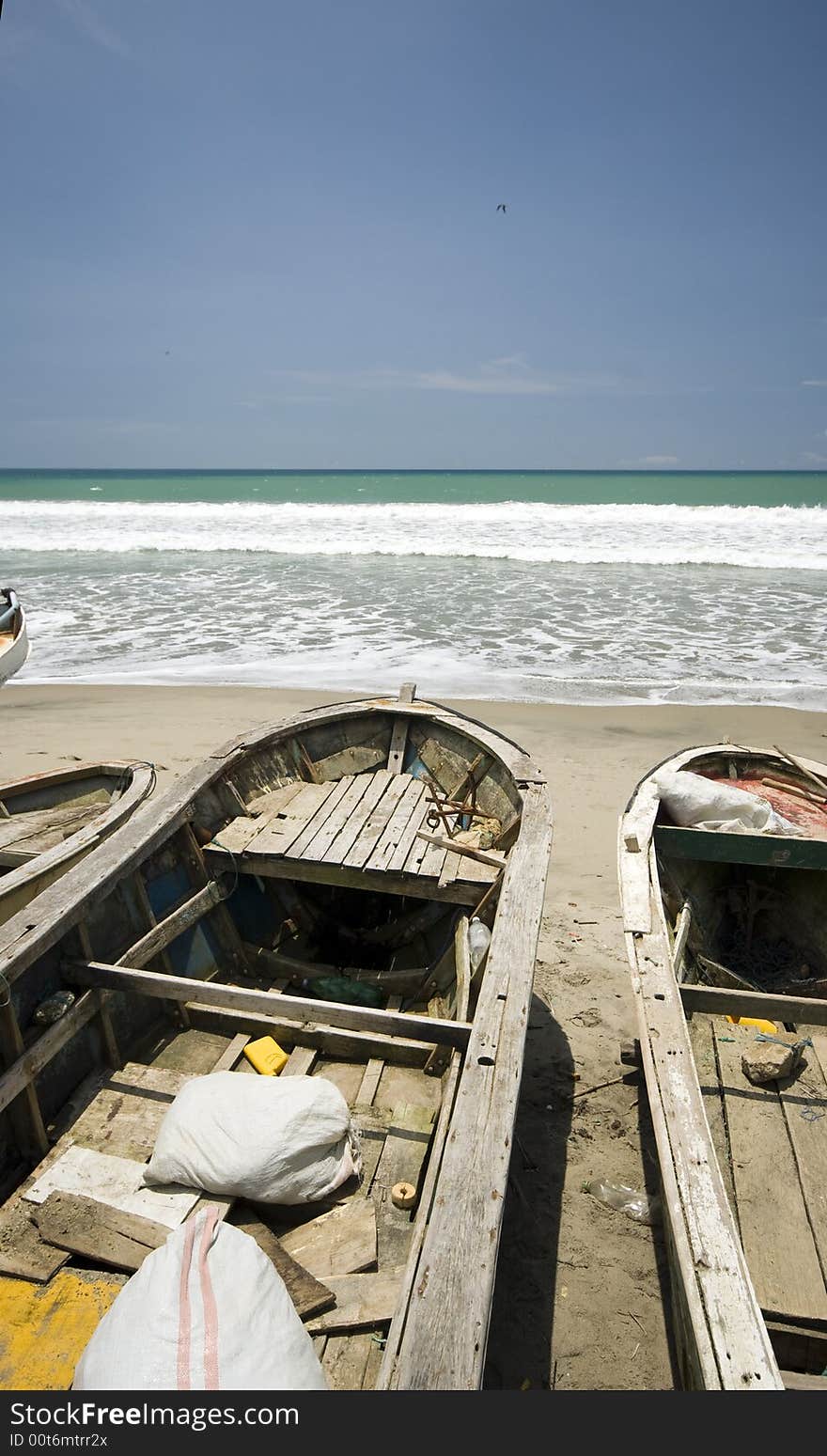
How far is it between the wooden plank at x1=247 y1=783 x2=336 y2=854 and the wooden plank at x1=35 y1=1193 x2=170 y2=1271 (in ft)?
7.02

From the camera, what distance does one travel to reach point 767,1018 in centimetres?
389

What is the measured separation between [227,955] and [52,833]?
73.0 inches

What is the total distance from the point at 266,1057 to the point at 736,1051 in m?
2.31

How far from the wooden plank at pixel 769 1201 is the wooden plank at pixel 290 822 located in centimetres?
269

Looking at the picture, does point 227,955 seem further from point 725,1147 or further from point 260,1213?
point 725,1147

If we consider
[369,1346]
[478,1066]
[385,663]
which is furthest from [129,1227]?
[385,663]

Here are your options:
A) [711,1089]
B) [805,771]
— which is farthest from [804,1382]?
[805,771]

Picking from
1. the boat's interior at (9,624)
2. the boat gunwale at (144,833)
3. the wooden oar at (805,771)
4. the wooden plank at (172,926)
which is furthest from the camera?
the boat's interior at (9,624)

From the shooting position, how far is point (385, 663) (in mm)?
14047

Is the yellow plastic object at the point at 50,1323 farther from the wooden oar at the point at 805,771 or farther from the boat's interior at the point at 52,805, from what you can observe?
the wooden oar at the point at 805,771

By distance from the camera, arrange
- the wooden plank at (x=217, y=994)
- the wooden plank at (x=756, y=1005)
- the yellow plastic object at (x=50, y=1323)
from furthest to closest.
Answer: the wooden plank at (x=756, y=1005) → the wooden plank at (x=217, y=994) → the yellow plastic object at (x=50, y=1323)

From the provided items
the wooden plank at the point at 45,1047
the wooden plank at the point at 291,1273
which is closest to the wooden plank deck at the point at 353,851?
the wooden plank at the point at 45,1047

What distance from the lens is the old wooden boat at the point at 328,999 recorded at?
2.56 meters

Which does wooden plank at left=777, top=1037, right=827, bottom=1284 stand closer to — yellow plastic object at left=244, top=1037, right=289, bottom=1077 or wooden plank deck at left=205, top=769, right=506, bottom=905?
wooden plank deck at left=205, top=769, right=506, bottom=905
